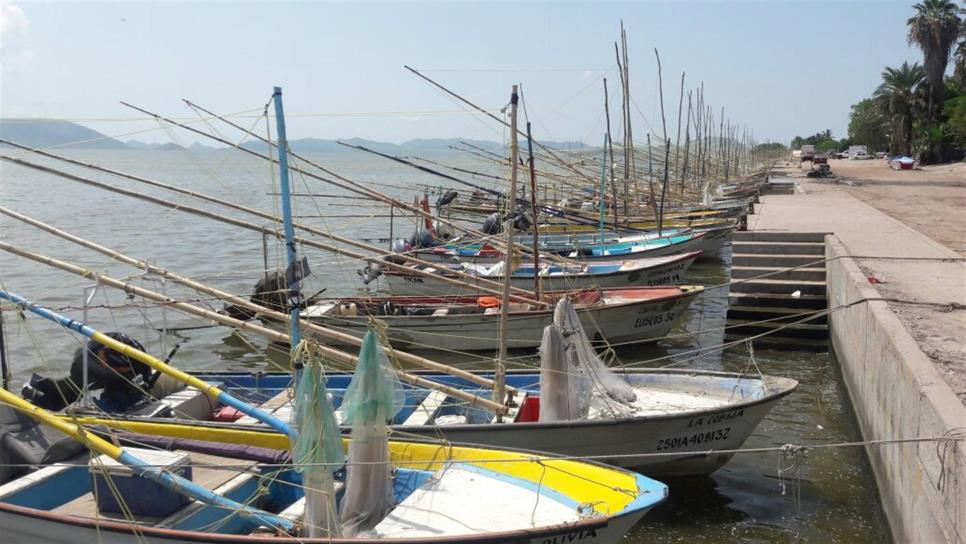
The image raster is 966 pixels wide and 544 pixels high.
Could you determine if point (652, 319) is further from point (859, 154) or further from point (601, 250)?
point (859, 154)

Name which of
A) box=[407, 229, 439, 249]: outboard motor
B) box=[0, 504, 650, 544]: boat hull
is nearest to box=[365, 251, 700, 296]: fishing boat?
box=[407, 229, 439, 249]: outboard motor

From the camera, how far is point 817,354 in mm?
15586

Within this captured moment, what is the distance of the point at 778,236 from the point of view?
1819 cm

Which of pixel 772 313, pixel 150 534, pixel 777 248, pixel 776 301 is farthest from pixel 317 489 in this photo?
pixel 777 248

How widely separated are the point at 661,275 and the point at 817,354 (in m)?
5.30

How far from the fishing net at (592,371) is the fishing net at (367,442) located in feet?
10.8

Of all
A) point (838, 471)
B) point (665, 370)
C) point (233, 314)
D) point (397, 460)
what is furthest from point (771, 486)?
point (233, 314)

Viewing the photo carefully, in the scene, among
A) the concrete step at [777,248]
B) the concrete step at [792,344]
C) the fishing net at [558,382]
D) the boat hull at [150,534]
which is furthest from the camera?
the concrete step at [777,248]

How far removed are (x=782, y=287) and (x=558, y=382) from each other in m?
9.48

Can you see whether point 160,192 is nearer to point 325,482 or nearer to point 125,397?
point 125,397

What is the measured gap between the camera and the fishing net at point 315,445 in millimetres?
6133

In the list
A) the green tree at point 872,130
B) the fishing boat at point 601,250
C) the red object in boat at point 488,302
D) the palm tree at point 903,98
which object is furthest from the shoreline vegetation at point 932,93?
the red object in boat at point 488,302

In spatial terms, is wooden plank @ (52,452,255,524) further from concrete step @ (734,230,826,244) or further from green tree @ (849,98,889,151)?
green tree @ (849,98,889,151)

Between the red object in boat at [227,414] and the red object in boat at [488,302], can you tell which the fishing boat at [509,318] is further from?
the red object in boat at [227,414]
